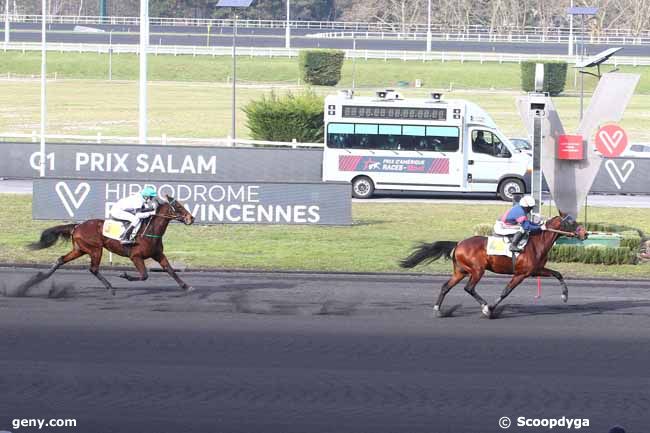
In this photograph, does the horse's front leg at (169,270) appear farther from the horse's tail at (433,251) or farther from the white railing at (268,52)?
the white railing at (268,52)

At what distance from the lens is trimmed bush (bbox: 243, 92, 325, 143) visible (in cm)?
3825

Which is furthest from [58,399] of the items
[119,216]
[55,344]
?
[119,216]

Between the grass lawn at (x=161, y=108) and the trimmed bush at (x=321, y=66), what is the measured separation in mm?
2055

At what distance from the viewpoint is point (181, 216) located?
52.6ft

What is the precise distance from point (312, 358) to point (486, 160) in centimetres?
1947

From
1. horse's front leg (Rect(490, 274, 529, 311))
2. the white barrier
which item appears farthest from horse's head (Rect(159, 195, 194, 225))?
the white barrier

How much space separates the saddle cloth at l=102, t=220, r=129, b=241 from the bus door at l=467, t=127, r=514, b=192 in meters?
16.4

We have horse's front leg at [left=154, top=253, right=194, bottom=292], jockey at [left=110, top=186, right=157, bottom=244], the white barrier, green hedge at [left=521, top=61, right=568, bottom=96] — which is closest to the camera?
jockey at [left=110, top=186, right=157, bottom=244]

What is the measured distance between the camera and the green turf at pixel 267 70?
213ft

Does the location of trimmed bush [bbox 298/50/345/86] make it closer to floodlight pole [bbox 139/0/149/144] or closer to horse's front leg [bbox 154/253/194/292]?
floodlight pole [bbox 139/0/149/144]

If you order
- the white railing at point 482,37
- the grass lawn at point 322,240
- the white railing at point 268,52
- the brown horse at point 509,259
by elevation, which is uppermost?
the white railing at point 482,37

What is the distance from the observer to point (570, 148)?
69.2ft

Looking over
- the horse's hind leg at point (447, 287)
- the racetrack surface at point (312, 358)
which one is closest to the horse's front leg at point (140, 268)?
the racetrack surface at point (312, 358)

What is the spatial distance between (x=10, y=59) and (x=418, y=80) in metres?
26.2
